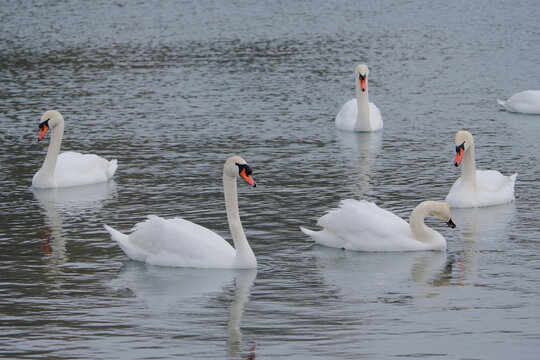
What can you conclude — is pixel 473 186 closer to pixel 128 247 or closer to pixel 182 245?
pixel 182 245

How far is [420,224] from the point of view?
15789 mm

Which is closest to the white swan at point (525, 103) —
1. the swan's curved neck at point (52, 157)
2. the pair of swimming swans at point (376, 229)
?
the swan's curved neck at point (52, 157)

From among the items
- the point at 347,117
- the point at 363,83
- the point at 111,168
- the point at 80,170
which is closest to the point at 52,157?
the point at 80,170

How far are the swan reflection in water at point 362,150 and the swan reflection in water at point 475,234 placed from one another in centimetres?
190

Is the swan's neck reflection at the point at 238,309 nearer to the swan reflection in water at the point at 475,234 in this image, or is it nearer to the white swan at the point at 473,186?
the swan reflection in water at the point at 475,234

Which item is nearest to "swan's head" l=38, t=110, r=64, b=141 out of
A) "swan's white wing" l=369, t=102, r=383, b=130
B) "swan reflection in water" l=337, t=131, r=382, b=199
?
"swan reflection in water" l=337, t=131, r=382, b=199

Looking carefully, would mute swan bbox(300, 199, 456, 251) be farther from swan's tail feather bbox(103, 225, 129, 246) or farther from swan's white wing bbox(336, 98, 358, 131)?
swan's white wing bbox(336, 98, 358, 131)

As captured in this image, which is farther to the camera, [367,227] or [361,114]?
[361,114]

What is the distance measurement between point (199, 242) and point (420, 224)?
2.88 m

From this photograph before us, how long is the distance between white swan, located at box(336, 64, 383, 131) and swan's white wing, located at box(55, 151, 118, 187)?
699 cm

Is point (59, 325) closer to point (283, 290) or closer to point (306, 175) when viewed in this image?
point (283, 290)

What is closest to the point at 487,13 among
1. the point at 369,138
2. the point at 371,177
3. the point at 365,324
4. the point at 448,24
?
the point at 448,24

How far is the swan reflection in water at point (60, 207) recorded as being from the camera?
52.3ft

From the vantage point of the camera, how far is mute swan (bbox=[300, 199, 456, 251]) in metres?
15.8
